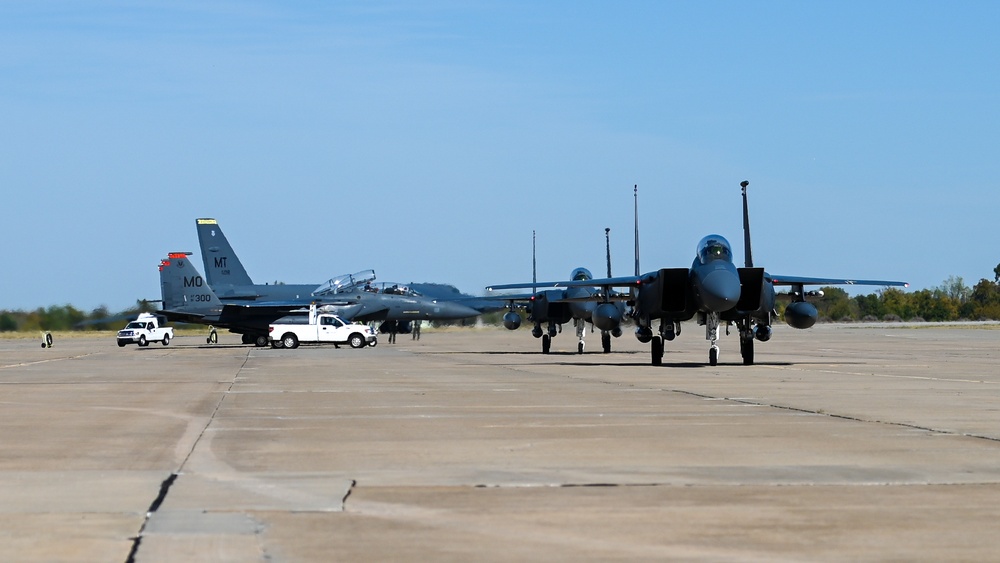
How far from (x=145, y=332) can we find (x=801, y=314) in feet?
134

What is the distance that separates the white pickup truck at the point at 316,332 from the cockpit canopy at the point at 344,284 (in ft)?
21.1

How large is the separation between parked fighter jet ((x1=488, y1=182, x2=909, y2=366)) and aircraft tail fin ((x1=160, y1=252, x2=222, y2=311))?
97.3 feet

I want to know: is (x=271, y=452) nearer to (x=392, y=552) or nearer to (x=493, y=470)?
(x=493, y=470)

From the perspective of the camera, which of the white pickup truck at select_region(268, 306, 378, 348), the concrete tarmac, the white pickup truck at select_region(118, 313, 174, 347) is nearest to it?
the concrete tarmac

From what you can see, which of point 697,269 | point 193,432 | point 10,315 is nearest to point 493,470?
point 193,432

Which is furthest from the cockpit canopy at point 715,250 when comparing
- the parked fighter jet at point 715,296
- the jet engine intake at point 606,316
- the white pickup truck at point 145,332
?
the white pickup truck at point 145,332

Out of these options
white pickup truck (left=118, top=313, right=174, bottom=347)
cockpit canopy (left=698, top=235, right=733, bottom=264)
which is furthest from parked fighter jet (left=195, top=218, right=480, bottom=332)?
cockpit canopy (left=698, top=235, right=733, bottom=264)

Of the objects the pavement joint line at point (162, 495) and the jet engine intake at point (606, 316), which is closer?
the pavement joint line at point (162, 495)

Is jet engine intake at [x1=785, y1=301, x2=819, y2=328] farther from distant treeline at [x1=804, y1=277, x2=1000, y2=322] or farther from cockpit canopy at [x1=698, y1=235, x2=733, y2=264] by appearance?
distant treeline at [x1=804, y1=277, x2=1000, y2=322]

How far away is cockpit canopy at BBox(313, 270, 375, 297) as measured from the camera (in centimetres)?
6231

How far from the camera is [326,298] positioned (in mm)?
61781

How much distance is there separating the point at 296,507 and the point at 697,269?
23.2 m

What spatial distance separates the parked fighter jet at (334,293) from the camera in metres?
62.0

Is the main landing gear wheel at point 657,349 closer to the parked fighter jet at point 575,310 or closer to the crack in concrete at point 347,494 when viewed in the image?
the parked fighter jet at point 575,310
